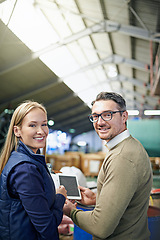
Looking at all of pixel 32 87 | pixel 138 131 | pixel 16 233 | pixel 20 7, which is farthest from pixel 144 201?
pixel 32 87

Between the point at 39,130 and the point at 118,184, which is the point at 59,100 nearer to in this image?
the point at 39,130

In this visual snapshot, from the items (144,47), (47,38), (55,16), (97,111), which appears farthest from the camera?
(47,38)

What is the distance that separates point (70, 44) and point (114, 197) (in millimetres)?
9010

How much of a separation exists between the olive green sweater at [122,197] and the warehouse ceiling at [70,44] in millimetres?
4663

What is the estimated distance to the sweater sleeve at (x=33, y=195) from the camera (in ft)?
3.97

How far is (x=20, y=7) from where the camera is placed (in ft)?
22.9

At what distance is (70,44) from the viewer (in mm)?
9500

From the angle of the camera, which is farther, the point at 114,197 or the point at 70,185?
the point at 70,185

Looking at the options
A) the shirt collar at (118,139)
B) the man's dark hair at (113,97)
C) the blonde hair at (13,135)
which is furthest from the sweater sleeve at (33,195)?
the man's dark hair at (113,97)

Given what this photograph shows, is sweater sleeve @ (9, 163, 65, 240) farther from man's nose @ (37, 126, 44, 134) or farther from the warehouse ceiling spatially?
the warehouse ceiling

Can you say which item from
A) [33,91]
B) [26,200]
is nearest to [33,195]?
[26,200]

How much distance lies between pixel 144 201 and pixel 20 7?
23.5ft

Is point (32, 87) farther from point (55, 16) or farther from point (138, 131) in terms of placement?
point (138, 131)

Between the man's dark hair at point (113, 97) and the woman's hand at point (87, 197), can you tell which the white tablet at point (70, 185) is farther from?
the man's dark hair at point (113, 97)
